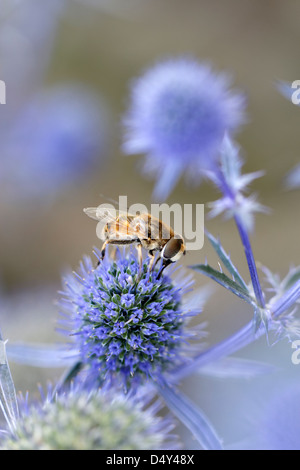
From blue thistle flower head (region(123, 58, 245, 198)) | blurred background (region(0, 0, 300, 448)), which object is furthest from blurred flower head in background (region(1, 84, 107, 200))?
blue thistle flower head (region(123, 58, 245, 198))

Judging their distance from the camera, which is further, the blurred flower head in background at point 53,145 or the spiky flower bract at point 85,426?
the blurred flower head in background at point 53,145

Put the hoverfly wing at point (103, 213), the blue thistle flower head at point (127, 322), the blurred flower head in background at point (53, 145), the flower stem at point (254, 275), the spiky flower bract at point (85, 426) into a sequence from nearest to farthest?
1. the spiky flower bract at point (85, 426)
2. the flower stem at point (254, 275)
3. the blue thistle flower head at point (127, 322)
4. the hoverfly wing at point (103, 213)
5. the blurred flower head in background at point (53, 145)

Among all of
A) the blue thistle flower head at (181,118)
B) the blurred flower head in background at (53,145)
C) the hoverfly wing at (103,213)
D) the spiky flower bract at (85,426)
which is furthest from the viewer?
the blurred flower head in background at (53,145)

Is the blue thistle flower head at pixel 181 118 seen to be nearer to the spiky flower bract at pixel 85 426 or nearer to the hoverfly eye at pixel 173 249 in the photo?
the hoverfly eye at pixel 173 249

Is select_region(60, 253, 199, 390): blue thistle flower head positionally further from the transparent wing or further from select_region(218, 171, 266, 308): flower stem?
select_region(218, 171, 266, 308): flower stem

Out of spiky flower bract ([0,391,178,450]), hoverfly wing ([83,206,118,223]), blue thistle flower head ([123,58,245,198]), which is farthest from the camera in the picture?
blue thistle flower head ([123,58,245,198])

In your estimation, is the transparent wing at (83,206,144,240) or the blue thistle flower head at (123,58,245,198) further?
the blue thistle flower head at (123,58,245,198)

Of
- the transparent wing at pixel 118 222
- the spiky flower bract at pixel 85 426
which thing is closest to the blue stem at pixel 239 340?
the spiky flower bract at pixel 85 426

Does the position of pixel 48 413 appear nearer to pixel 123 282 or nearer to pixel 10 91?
pixel 123 282
